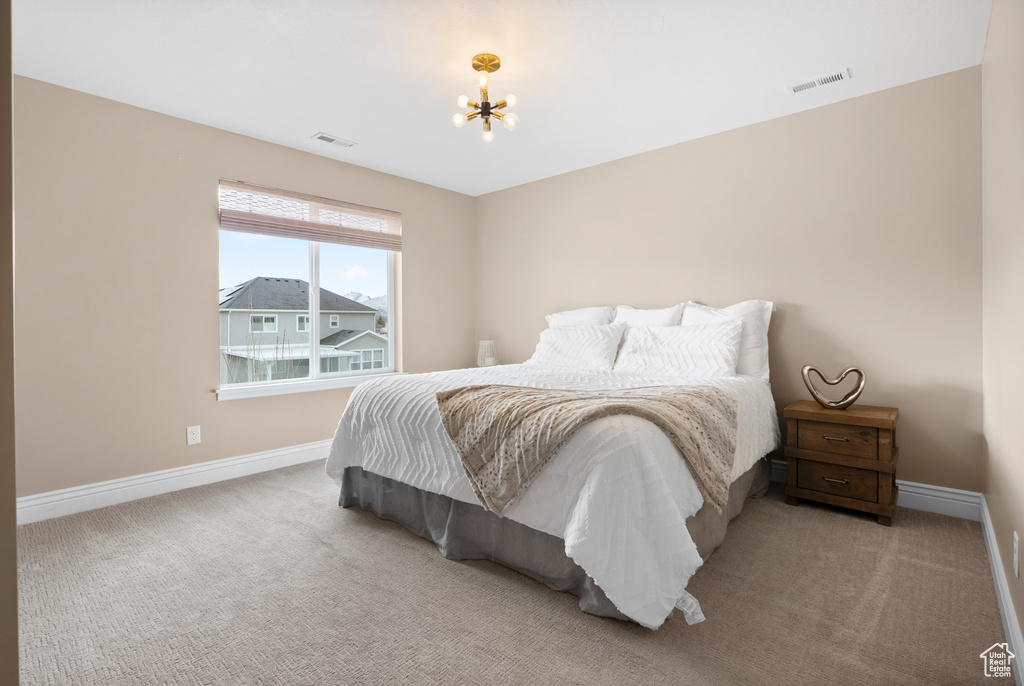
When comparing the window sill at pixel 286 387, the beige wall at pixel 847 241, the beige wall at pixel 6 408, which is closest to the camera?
the beige wall at pixel 6 408

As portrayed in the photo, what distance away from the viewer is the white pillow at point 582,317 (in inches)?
161

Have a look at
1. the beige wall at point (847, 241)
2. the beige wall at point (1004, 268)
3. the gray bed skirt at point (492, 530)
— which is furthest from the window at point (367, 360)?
the beige wall at point (1004, 268)

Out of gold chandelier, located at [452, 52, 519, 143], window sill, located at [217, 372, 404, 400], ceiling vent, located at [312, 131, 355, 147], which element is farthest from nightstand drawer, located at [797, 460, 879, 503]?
ceiling vent, located at [312, 131, 355, 147]

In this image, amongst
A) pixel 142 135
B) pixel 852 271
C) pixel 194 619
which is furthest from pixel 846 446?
pixel 142 135

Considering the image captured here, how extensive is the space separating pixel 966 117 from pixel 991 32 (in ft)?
1.88

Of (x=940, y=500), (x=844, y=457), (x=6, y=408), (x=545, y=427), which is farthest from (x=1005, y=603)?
(x=6, y=408)

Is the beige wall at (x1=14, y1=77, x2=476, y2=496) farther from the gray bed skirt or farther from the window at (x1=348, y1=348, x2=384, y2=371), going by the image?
the gray bed skirt

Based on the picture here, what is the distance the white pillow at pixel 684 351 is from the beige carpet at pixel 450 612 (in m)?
0.92

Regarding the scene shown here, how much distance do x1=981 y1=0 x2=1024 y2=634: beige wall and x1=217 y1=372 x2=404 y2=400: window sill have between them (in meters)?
3.11

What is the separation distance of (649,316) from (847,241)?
4.32 feet

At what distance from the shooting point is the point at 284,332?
390cm

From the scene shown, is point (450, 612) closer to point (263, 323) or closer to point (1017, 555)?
point (1017, 555)

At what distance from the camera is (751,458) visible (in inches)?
102

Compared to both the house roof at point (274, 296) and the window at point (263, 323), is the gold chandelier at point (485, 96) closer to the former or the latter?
the house roof at point (274, 296)
